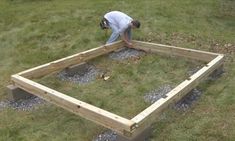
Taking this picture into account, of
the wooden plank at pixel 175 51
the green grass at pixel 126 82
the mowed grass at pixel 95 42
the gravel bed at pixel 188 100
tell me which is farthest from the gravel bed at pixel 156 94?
the wooden plank at pixel 175 51

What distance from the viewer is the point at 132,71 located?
8.66 m

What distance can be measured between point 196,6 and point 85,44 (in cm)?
450

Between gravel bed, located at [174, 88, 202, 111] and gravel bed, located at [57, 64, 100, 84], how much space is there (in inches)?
92.4

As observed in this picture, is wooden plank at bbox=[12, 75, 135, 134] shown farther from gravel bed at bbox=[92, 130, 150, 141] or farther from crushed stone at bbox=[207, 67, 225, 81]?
crushed stone at bbox=[207, 67, 225, 81]

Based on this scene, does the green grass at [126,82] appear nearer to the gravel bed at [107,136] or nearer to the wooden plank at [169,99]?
the gravel bed at [107,136]

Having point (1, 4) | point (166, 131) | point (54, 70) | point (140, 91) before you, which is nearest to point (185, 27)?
point (140, 91)

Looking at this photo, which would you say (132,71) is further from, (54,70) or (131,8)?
(131,8)

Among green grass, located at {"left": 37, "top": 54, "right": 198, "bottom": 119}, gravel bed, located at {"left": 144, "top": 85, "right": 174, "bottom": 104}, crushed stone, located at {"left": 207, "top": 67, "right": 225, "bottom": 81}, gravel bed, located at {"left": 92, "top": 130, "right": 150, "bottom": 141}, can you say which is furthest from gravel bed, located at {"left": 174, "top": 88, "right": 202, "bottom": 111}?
gravel bed, located at {"left": 92, "top": 130, "right": 150, "bottom": 141}

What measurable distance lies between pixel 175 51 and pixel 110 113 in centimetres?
390

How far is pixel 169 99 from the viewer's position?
6051 millimetres

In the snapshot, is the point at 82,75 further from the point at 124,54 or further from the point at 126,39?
the point at 126,39

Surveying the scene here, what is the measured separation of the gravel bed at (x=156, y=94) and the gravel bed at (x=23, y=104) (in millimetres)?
2189

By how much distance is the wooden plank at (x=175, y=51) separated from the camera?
8.43 metres

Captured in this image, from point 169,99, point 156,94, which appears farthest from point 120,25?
point 169,99
